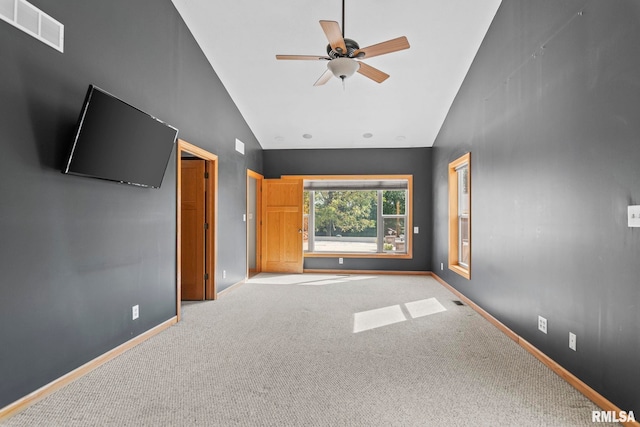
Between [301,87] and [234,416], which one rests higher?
[301,87]

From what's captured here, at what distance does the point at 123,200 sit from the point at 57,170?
0.69 m

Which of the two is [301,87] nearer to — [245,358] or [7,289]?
[245,358]

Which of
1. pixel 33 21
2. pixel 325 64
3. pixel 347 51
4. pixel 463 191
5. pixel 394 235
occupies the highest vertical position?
pixel 325 64

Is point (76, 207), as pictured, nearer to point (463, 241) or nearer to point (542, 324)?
point (542, 324)

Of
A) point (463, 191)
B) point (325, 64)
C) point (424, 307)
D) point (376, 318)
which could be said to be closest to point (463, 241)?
point (463, 191)

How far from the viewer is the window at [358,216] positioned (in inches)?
283

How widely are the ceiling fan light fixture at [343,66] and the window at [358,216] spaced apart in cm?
399

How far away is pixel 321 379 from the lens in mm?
2508

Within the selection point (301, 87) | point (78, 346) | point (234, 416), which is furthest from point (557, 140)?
point (78, 346)

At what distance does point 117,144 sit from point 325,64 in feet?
9.74

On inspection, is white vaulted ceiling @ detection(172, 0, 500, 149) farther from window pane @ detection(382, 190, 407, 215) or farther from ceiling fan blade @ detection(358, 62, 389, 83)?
window pane @ detection(382, 190, 407, 215)

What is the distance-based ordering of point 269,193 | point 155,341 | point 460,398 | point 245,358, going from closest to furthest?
point 460,398, point 245,358, point 155,341, point 269,193

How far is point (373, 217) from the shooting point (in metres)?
7.39

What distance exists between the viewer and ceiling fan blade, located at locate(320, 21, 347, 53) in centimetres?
263
